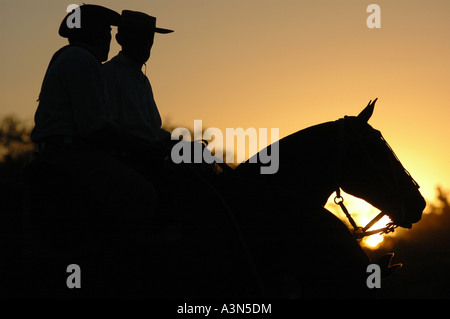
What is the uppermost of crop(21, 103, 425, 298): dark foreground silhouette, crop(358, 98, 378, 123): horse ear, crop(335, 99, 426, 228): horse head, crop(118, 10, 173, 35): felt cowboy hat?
crop(118, 10, 173, 35): felt cowboy hat

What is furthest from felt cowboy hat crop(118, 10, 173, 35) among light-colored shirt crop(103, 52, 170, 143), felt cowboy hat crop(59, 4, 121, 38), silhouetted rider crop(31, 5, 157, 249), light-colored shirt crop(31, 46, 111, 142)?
light-colored shirt crop(31, 46, 111, 142)

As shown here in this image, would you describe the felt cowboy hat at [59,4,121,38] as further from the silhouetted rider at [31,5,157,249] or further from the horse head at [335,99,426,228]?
the horse head at [335,99,426,228]

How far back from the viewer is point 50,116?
5.26 meters

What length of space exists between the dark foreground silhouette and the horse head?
3.56 feet

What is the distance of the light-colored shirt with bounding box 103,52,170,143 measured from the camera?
6020 millimetres

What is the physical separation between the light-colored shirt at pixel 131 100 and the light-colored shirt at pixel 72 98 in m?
0.56

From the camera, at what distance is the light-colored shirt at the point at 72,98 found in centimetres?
521

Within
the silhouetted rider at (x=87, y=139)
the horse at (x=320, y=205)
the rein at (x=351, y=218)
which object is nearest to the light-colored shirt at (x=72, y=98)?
the silhouetted rider at (x=87, y=139)

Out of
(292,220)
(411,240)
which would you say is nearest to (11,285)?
(292,220)

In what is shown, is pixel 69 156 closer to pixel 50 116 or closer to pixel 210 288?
pixel 50 116

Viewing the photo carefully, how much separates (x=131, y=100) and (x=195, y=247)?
5.50ft

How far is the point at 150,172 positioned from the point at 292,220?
3.89ft

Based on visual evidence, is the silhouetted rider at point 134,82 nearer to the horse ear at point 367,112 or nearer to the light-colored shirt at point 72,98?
the light-colored shirt at point 72,98
